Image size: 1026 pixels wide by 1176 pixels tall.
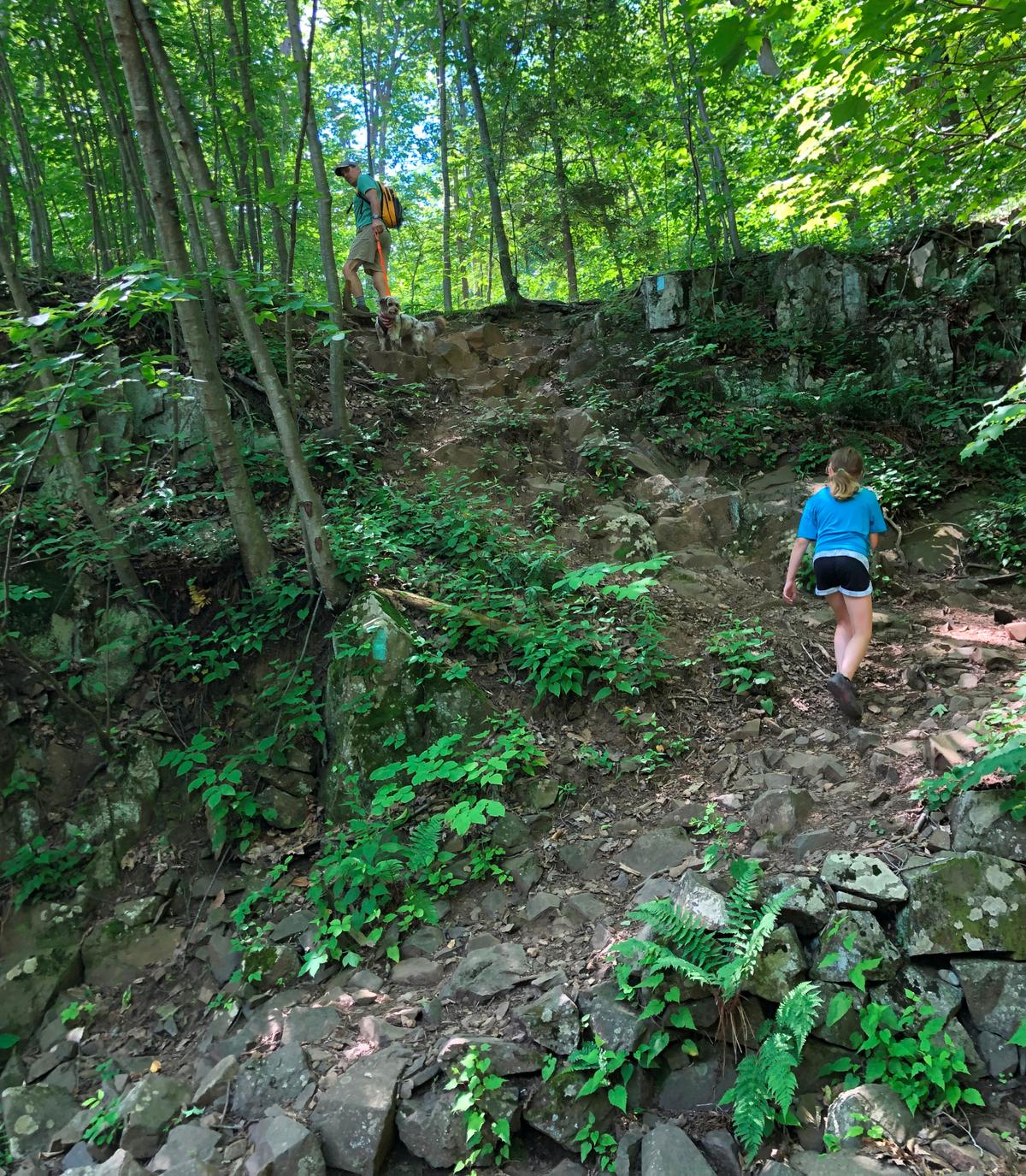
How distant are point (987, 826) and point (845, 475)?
260 cm

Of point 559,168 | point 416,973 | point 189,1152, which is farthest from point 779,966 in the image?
point 559,168

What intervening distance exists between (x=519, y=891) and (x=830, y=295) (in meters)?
8.71

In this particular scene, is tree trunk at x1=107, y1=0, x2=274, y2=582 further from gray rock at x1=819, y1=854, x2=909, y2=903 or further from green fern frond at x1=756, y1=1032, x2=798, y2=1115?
green fern frond at x1=756, y1=1032, x2=798, y2=1115

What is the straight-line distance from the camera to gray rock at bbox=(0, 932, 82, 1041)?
4.09 m

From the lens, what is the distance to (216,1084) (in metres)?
3.24

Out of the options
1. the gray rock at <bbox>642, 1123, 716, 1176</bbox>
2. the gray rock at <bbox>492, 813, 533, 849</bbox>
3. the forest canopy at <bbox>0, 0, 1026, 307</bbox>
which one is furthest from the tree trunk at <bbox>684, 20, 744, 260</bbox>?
the gray rock at <bbox>642, 1123, 716, 1176</bbox>

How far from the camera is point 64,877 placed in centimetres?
468

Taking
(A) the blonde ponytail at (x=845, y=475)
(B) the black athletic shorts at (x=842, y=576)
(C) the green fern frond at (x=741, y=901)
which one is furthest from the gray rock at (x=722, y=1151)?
(A) the blonde ponytail at (x=845, y=475)

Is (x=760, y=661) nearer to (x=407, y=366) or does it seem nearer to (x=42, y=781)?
(x=42, y=781)

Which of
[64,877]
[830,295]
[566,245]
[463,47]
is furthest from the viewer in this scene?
[566,245]

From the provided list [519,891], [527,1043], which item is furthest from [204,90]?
[527,1043]

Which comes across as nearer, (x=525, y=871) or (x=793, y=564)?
(x=525, y=871)

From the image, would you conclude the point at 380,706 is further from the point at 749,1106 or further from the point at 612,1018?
the point at 749,1106

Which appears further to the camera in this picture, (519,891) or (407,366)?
(407,366)
